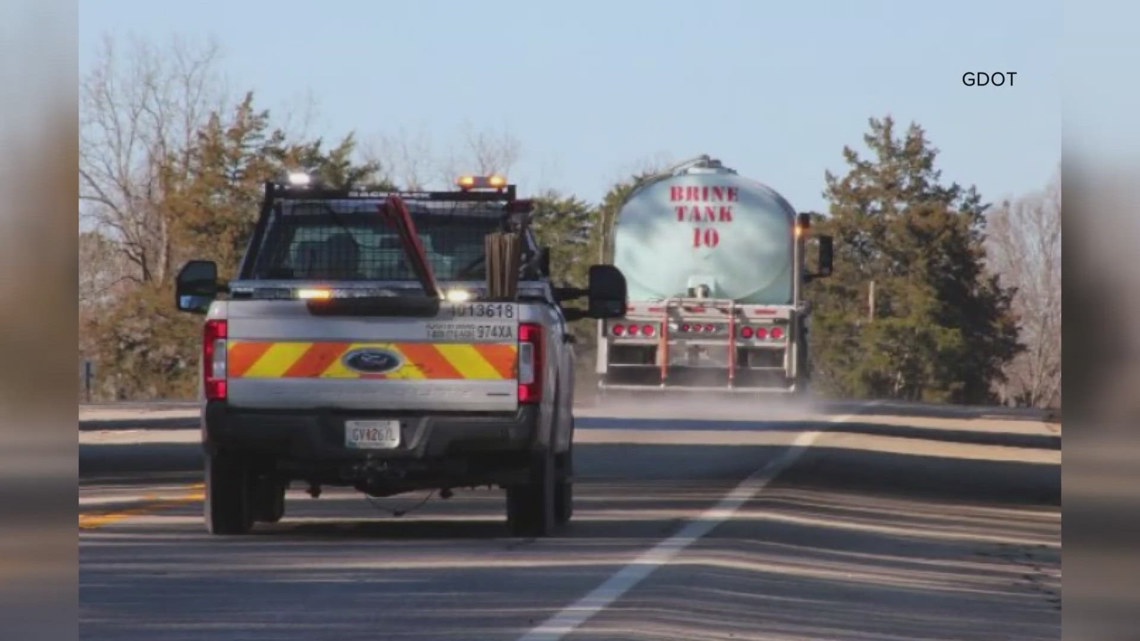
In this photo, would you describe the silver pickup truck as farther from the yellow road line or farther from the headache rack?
the yellow road line

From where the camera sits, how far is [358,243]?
15539 mm

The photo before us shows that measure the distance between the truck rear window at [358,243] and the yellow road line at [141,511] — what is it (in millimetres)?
2339

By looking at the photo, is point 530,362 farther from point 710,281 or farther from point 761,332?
point 761,332

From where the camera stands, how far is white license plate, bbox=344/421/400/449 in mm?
13812

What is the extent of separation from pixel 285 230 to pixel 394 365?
226 centimetres

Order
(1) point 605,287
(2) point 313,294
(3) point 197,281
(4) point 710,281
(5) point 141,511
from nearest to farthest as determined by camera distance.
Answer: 1. (2) point 313,294
2. (3) point 197,281
3. (1) point 605,287
4. (5) point 141,511
5. (4) point 710,281

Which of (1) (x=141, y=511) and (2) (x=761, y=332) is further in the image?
(2) (x=761, y=332)

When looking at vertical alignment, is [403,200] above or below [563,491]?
above

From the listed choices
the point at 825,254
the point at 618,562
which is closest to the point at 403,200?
the point at 618,562

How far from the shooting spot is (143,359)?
2322 inches

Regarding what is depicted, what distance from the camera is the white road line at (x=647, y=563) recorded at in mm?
9414

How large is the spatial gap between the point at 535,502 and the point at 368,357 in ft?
5.05

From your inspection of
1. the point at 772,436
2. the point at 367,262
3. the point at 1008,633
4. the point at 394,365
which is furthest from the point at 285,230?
the point at 772,436

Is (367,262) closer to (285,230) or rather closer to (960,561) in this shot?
(285,230)
